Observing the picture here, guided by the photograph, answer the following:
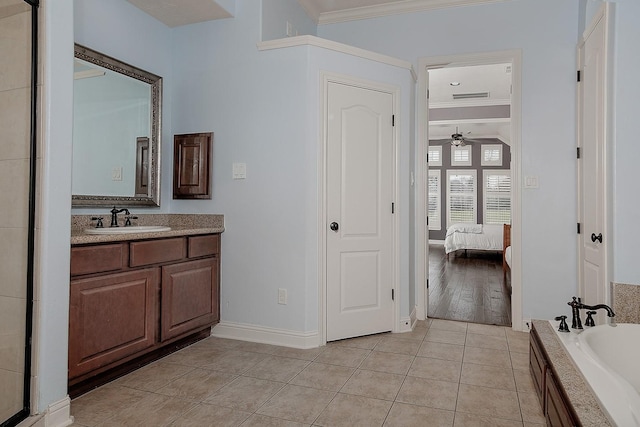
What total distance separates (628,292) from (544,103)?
1.79 metres

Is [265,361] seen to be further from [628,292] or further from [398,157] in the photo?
[628,292]

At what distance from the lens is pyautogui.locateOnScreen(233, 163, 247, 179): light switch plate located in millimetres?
3293

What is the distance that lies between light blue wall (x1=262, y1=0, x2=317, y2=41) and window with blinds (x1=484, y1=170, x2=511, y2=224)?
7.69 m

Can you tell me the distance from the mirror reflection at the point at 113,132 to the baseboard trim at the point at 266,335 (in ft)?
3.87

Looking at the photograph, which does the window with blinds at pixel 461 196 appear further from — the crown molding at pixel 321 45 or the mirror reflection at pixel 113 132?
the mirror reflection at pixel 113 132

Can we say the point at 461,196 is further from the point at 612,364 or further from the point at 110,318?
the point at 110,318

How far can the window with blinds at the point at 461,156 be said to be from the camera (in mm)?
10648

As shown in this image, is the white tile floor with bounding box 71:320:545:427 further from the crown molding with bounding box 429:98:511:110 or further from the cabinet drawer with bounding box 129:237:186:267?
the crown molding with bounding box 429:98:511:110

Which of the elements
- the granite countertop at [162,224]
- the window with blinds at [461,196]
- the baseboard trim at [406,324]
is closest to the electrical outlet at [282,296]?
the granite countertop at [162,224]

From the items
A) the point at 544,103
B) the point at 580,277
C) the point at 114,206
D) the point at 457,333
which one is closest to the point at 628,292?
the point at 580,277

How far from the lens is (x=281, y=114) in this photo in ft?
10.4

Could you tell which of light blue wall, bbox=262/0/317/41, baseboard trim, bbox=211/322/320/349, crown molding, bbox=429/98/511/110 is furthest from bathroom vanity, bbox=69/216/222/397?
crown molding, bbox=429/98/511/110

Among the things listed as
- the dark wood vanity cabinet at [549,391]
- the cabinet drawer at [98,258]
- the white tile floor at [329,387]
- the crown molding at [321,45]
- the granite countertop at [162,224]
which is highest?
the crown molding at [321,45]

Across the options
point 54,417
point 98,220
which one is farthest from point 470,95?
point 54,417
